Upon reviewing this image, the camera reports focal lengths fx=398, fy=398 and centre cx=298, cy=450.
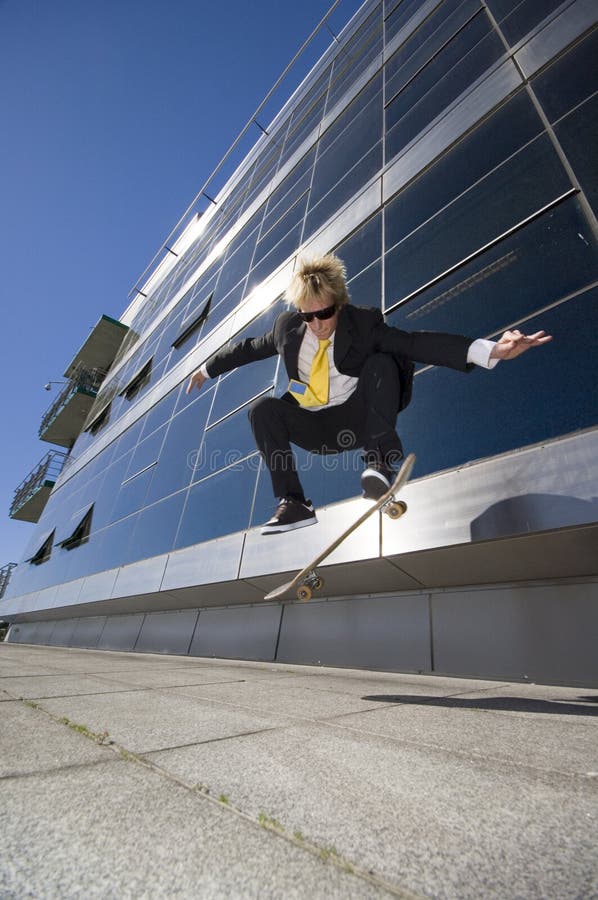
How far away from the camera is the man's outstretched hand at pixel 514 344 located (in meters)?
2.90

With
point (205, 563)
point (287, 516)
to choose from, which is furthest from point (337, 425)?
point (205, 563)

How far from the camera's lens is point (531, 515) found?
286 cm

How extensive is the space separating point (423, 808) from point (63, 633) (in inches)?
578

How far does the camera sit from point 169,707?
181cm

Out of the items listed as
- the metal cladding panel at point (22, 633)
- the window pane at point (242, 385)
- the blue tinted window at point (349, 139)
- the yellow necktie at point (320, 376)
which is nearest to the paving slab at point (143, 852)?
the yellow necktie at point (320, 376)

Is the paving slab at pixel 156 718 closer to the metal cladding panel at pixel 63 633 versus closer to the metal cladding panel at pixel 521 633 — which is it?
the metal cladding panel at pixel 521 633

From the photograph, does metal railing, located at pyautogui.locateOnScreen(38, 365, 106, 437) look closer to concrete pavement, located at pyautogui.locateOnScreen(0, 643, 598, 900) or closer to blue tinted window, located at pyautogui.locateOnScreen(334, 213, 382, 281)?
blue tinted window, located at pyautogui.locateOnScreen(334, 213, 382, 281)

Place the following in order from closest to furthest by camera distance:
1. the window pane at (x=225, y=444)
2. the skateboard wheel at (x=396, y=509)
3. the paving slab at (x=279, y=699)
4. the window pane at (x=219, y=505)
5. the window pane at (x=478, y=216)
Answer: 1. the paving slab at (x=279, y=699)
2. the skateboard wheel at (x=396, y=509)
3. the window pane at (x=478, y=216)
4. the window pane at (x=219, y=505)
5. the window pane at (x=225, y=444)

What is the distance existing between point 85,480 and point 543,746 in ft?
51.8

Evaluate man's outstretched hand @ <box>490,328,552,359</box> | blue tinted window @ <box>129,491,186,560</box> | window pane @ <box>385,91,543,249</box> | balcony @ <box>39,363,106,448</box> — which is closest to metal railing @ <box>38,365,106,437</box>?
balcony @ <box>39,363,106,448</box>

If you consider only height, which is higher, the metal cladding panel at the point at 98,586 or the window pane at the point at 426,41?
the window pane at the point at 426,41

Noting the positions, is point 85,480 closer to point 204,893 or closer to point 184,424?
point 184,424

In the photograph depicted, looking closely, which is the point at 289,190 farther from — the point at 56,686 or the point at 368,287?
the point at 56,686

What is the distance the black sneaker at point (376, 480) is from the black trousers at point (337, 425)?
9 cm
